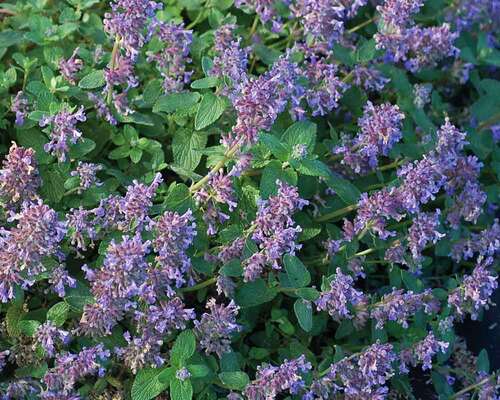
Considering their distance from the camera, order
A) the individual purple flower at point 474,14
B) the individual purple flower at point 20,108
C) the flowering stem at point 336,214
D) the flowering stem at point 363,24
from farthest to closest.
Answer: the individual purple flower at point 474,14
the flowering stem at point 363,24
the flowering stem at point 336,214
the individual purple flower at point 20,108

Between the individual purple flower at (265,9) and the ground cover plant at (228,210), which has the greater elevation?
the individual purple flower at (265,9)

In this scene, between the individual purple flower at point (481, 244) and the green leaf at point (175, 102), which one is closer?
the green leaf at point (175, 102)

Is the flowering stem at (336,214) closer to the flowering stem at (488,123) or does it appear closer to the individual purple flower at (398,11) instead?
the individual purple flower at (398,11)

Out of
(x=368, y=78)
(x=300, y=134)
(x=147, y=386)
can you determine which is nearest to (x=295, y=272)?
(x=300, y=134)

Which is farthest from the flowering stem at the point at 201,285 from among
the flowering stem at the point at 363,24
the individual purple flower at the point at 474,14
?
the individual purple flower at the point at 474,14

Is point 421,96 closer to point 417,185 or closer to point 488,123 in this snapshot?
point 488,123

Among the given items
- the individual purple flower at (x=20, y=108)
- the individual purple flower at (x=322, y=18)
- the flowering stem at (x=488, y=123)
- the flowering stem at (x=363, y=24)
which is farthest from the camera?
the flowering stem at (x=488, y=123)

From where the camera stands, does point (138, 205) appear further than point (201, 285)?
No

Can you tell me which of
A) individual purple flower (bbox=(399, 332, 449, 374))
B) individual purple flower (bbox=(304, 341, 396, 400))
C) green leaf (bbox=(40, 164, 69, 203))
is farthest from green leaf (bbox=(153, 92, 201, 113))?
individual purple flower (bbox=(399, 332, 449, 374))

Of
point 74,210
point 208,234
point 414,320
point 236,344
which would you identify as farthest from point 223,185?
point 414,320
